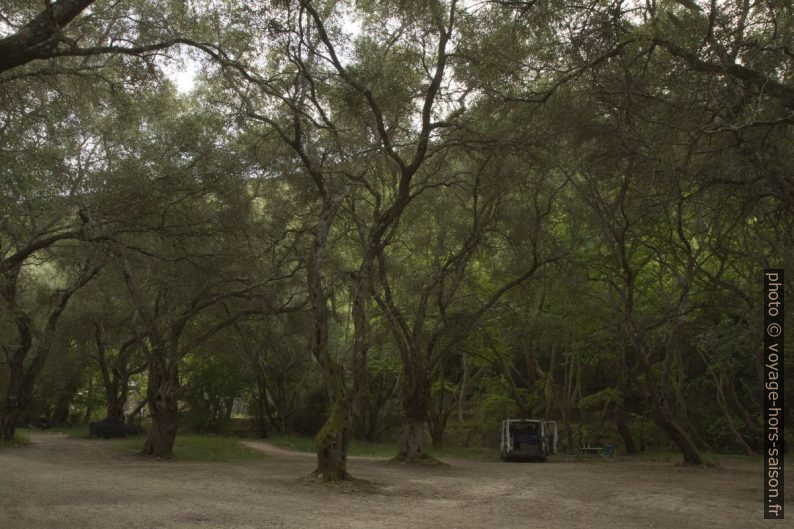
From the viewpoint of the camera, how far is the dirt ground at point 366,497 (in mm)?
8594

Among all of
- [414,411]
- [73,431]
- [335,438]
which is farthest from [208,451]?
[73,431]

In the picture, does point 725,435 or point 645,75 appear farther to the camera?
point 725,435

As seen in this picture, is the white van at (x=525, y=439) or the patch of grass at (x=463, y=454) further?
the patch of grass at (x=463, y=454)

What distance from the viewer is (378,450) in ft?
87.4


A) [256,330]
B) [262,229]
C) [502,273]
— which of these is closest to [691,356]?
[502,273]

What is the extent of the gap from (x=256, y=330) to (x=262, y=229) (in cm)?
817

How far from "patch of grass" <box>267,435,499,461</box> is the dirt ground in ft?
20.6

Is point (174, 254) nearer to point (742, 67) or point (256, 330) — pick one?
point (256, 330)

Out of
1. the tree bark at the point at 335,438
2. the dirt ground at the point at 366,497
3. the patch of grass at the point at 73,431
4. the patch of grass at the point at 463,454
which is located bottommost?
the patch of grass at the point at 73,431

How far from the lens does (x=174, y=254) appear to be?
16.2 metres

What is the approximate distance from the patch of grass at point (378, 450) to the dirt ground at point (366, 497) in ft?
20.6

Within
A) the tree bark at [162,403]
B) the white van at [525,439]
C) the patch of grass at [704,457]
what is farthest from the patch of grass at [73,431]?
the patch of grass at [704,457]

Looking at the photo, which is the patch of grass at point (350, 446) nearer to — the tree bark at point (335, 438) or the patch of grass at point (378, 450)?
the patch of grass at point (378, 450)

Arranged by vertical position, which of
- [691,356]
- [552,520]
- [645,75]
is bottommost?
[552,520]
